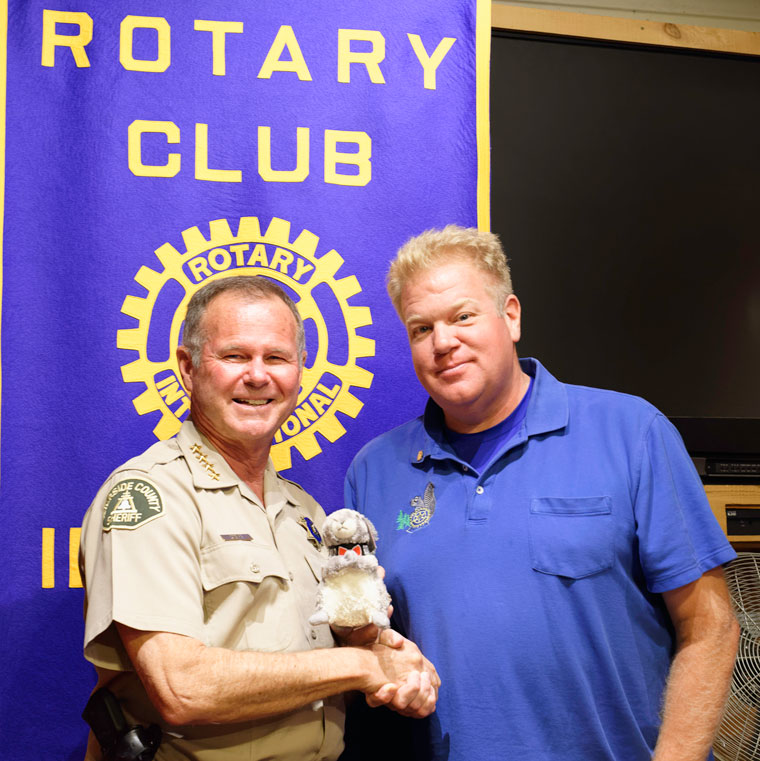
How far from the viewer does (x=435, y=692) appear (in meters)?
1.67

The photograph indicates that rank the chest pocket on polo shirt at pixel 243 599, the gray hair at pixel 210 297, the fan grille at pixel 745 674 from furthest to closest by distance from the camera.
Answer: the fan grille at pixel 745 674, the gray hair at pixel 210 297, the chest pocket on polo shirt at pixel 243 599

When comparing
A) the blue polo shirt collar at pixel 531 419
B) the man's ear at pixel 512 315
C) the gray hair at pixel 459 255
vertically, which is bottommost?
the blue polo shirt collar at pixel 531 419

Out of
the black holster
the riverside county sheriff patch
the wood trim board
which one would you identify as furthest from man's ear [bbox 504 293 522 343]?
the wood trim board

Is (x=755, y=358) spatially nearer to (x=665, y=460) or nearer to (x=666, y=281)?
(x=666, y=281)

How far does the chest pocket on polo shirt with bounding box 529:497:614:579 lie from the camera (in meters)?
1.68

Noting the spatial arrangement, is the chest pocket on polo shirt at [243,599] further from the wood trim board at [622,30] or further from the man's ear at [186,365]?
the wood trim board at [622,30]

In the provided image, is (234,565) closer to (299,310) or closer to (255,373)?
(255,373)

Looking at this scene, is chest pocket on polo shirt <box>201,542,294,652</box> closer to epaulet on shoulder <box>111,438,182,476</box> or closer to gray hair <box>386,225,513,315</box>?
epaulet on shoulder <box>111,438,182,476</box>

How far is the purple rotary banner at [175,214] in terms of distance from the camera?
81.9 inches

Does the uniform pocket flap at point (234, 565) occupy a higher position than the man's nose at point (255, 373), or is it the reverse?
the man's nose at point (255, 373)

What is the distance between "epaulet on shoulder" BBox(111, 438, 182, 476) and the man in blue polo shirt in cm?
52

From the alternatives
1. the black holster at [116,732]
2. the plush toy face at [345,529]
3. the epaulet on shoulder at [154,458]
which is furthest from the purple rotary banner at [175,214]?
the plush toy face at [345,529]

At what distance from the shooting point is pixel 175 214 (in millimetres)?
2211

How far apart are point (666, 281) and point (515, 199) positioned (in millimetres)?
601
